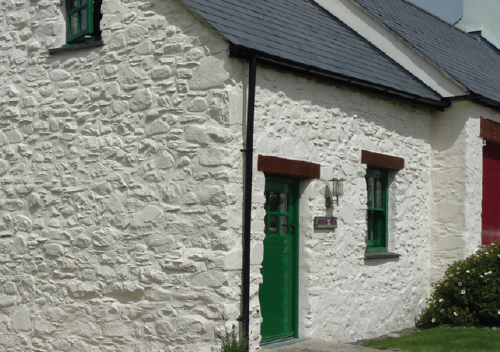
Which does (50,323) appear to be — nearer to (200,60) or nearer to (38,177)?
(38,177)

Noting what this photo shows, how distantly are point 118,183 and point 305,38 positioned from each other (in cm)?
314

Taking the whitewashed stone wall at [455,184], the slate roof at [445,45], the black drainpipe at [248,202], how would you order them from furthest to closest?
1. the slate roof at [445,45]
2. the whitewashed stone wall at [455,184]
3. the black drainpipe at [248,202]

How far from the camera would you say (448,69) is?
36.6 feet

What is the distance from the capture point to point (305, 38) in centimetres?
930

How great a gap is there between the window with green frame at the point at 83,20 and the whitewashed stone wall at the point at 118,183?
13cm

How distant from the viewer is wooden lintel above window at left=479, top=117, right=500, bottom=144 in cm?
1110

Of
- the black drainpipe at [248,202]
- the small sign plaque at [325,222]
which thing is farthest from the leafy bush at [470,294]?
the black drainpipe at [248,202]

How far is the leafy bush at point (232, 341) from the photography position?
7082 millimetres

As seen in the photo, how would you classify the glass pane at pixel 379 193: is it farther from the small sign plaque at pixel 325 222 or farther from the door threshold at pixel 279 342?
the door threshold at pixel 279 342

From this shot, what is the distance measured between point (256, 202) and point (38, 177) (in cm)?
280

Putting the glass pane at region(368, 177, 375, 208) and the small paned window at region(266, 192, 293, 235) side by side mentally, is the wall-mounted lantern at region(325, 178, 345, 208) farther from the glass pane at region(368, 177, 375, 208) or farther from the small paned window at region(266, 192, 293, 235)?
the glass pane at region(368, 177, 375, 208)

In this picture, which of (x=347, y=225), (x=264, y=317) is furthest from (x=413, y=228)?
(x=264, y=317)

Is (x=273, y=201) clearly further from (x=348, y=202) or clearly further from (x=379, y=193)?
(x=379, y=193)

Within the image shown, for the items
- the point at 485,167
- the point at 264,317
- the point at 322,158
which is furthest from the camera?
the point at 485,167
